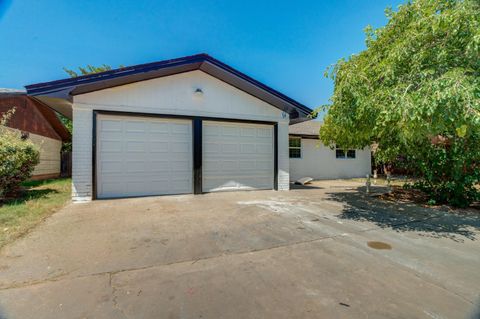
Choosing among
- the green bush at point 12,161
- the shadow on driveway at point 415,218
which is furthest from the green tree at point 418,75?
the green bush at point 12,161

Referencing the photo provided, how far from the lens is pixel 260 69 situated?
17.0 meters

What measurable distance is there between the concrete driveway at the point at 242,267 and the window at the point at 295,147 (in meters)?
8.33

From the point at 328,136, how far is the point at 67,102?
30.2ft

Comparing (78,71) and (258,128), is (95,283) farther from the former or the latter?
(78,71)

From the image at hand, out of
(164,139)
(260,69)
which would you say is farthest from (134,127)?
(260,69)

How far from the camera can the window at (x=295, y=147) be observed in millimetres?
13384

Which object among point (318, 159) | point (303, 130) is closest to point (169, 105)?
point (303, 130)

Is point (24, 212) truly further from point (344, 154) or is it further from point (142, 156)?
point (344, 154)

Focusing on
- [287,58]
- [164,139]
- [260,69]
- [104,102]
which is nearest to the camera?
[104,102]

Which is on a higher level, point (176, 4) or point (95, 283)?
point (176, 4)

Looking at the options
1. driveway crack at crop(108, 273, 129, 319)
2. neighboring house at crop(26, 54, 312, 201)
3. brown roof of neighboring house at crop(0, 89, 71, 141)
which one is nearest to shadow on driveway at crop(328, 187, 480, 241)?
neighboring house at crop(26, 54, 312, 201)

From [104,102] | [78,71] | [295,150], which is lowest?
[295,150]

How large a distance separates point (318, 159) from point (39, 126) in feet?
54.8

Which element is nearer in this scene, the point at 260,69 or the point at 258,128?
the point at 258,128
